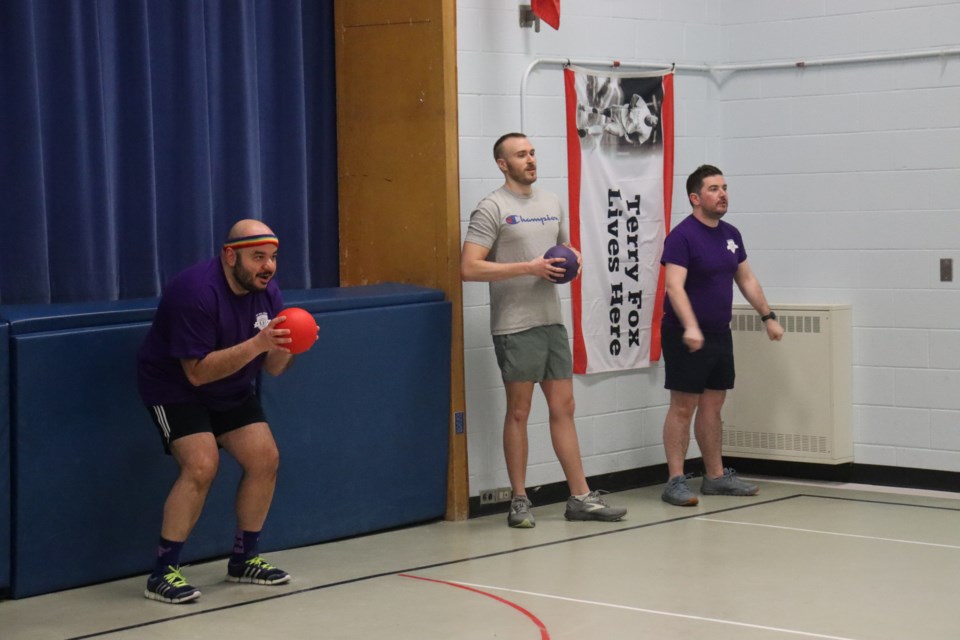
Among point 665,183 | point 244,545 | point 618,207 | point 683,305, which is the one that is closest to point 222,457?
point 244,545

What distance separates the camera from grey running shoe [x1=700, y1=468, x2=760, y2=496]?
686 cm

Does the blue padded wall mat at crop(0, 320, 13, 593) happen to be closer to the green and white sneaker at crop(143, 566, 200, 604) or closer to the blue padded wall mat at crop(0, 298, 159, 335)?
the blue padded wall mat at crop(0, 298, 159, 335)

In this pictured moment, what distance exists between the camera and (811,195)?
734 cm

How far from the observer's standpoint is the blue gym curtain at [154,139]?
5.36 m

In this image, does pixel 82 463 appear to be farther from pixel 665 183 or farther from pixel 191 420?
pixel 665 183

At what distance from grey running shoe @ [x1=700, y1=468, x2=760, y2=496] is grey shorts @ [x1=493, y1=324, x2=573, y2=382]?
1.17m

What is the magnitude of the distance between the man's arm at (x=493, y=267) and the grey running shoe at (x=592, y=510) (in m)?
1.04

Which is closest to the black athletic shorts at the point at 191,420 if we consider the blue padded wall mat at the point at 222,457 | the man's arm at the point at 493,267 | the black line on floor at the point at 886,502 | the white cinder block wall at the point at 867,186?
the blue padded wall mat at the point at 222,457

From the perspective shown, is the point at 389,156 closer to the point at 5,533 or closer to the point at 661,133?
the point at 661,133

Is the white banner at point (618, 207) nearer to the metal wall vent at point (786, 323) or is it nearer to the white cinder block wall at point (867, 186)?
the metal wall vent at point (786, 323)

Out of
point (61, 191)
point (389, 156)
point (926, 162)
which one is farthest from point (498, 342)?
point (926, 162)

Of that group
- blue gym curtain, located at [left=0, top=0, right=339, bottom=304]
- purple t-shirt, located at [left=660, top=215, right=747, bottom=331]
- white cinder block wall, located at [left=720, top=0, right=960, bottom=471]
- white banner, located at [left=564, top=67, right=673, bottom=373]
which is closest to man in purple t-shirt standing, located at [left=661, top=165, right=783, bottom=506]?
purple t-shirt, located at [left=660, top=215, right=747, bottom=331]

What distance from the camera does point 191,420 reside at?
488 cm

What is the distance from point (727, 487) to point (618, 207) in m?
1.51
